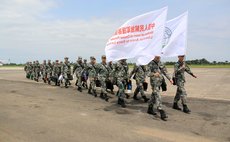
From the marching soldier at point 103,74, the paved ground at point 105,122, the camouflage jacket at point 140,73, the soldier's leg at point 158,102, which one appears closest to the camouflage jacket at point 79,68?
the marching soldier at point 103,74

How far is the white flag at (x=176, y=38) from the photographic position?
37.6ft

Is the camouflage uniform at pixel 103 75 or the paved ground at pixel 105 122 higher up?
the camouflage uniform at pixel 103 75

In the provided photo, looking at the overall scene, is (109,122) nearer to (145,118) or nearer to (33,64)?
(145,118)

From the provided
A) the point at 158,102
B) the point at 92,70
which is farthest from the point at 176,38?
the point at 92,70

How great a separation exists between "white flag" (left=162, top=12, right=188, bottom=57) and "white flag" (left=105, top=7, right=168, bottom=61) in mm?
934

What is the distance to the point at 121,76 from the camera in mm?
13164

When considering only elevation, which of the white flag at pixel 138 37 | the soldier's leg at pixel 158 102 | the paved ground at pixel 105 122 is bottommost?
the paved ground at pixel 105 122

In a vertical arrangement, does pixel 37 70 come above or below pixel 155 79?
below

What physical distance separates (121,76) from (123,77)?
0.13 metres

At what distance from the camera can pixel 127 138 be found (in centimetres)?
776

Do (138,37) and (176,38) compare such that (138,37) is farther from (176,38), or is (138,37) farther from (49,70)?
(49,70)

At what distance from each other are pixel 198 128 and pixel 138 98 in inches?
223

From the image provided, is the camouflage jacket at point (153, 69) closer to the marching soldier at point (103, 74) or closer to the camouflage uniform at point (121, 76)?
the camouflage uniform at point (121, 76)

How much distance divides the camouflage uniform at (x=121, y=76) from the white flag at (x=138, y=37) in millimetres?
1457
